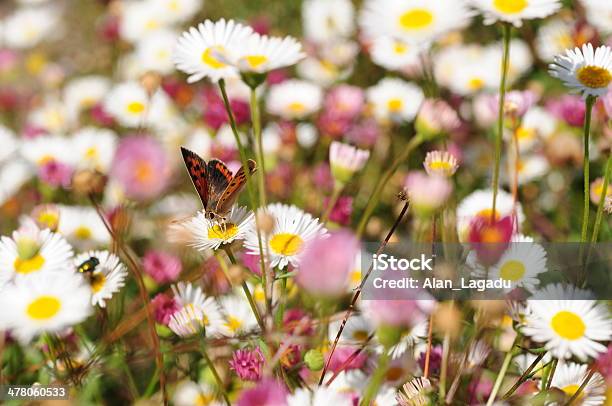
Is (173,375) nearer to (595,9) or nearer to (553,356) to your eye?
(553,356)

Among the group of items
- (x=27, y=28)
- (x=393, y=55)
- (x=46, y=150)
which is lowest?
(x=46, y=150)

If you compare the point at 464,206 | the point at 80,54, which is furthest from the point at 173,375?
the point at 80,54

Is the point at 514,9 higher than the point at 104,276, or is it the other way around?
the point at 514,9

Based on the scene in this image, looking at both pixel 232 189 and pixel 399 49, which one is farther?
pixel 399 49

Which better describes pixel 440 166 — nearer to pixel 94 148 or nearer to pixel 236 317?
pixel 236 317

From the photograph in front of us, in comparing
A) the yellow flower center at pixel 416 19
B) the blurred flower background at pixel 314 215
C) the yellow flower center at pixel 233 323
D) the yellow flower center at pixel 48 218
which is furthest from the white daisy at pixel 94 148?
the yellow flower center at pixel 416 19

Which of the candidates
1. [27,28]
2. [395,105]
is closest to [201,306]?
[395,105]

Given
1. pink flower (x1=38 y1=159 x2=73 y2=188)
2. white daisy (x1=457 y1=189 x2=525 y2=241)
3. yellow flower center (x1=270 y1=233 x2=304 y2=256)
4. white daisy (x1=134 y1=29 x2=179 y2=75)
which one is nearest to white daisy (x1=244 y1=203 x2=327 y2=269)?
yellow flower center (x1=270 y1=233 x2=304 y2=256)
